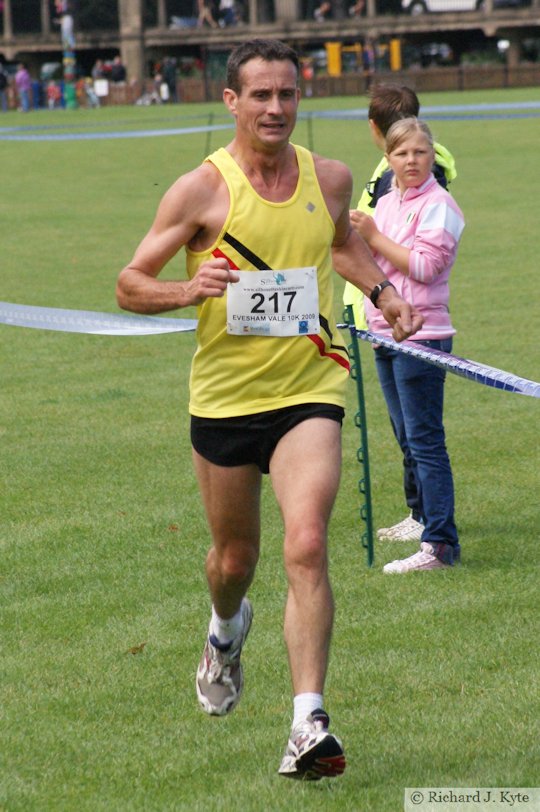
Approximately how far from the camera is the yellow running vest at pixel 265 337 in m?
5.02

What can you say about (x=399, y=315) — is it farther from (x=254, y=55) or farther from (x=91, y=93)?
(x=91, y=93)

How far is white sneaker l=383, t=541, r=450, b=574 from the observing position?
7.26m

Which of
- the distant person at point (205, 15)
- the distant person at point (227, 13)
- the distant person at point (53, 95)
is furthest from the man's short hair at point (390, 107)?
the distant person at point (227, 13)

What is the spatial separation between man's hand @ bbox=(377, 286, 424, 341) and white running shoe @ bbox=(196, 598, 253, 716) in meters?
1.23

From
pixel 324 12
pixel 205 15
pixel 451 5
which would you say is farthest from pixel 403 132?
pixel 205 15

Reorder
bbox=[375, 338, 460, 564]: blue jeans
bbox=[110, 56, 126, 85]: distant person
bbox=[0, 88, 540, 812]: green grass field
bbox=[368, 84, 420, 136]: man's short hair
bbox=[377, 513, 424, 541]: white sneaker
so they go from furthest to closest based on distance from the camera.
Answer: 1. bbox=[110, 56, 126, 85]: distant person
2. bbox=[377, 513, 424, 541]: white sneaker
3. bbox=[368, 84, 420, 136]: man's short hair
4. bbox=[375, 338, 460, 564]: blue jeans
5. bbox=[0, 88, 540, 812]: green grass field

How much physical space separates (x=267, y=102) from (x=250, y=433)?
112cm

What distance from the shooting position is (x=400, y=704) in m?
5.55

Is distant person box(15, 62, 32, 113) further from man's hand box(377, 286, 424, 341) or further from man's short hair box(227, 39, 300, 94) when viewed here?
man's short hair box(227, 39, 300, 94)

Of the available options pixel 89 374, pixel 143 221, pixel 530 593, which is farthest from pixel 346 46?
pixel 530 593

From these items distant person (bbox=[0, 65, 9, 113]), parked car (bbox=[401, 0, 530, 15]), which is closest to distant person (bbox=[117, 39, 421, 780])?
distant person (bbox=[0, 65, 9, 113])

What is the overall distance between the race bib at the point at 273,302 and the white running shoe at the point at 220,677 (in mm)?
1180

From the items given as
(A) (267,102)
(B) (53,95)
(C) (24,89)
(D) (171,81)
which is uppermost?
(A) (267,102)

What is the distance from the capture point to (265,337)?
16.8 ft
